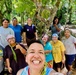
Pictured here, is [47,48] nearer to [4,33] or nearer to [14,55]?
[4,33]

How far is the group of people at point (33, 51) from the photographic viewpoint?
71.4 inches

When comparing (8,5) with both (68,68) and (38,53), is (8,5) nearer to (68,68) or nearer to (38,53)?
(68,68)

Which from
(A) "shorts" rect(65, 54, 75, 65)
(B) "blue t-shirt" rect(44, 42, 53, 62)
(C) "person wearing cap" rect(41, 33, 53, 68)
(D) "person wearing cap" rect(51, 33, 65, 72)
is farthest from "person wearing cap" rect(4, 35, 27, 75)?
(A) "shorts" rect(65, 54, 75, 65)

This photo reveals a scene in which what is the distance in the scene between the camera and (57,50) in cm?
561

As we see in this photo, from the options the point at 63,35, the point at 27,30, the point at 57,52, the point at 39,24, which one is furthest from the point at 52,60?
the point at 39,24

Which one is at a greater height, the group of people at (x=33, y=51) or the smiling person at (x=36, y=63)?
the smiling person at (x=36, y=63)

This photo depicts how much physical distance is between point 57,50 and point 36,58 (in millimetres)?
3891

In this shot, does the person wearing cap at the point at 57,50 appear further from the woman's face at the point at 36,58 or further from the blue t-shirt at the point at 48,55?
the woman's face at the point at 36,58

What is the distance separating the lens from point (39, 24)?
9.88 meters

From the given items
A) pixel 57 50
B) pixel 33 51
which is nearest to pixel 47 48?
pixel 57 50

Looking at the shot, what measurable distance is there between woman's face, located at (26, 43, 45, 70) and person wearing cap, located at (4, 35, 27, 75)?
2.25m

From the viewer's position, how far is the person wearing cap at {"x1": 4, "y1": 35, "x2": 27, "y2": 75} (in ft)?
13.7

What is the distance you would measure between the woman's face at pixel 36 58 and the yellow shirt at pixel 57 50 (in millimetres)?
3703

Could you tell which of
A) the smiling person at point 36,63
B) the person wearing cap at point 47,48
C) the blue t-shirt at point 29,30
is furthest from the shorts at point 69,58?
the smiling person at point 36,63
